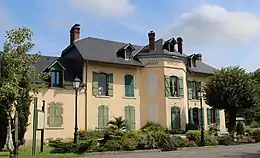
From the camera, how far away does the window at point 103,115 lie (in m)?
29.9

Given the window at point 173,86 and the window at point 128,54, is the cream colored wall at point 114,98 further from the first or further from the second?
the window at point 173,86

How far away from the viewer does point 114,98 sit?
31000 millimetres

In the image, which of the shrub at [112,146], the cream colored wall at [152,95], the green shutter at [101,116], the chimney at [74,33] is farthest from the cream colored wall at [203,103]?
the shrub at [112,146]

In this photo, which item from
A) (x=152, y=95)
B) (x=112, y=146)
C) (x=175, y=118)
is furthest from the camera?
(x=175, y=118)

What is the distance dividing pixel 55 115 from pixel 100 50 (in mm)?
7528

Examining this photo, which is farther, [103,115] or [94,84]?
[103,115]

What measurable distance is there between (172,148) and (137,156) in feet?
13.9

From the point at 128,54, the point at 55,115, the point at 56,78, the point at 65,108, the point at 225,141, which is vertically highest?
the point at 128,54

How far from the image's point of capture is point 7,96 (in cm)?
1431

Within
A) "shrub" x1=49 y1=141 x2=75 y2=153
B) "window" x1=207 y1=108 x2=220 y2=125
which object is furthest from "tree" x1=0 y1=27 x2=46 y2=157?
"window" x1=207 y1=108 x2=220 y2=125

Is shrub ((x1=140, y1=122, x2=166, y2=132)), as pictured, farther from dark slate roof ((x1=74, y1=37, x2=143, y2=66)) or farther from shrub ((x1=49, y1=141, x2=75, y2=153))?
shrub ((x1=49, y1=141, x2=75, y2=153))

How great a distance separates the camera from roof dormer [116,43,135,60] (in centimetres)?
3244

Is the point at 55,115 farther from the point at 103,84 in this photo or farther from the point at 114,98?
the point at 114,98

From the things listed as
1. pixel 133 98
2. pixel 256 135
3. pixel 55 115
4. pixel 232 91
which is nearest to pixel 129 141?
pixel 55 115
